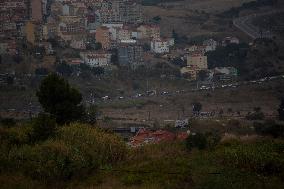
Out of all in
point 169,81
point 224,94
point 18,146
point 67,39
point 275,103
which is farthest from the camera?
point 67,39

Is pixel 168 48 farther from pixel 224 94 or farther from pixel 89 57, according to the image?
pixel 224 94

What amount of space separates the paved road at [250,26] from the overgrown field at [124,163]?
130ft

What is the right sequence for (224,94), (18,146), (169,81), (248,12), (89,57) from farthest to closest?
(248,12) < (89,57) < (169,81) < (224,94) < (18,146)

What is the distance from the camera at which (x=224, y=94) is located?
3066cm

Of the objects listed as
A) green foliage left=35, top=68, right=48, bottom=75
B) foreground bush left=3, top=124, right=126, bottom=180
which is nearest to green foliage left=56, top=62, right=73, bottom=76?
green foliage left=35, top=68, right=48, bottom=75

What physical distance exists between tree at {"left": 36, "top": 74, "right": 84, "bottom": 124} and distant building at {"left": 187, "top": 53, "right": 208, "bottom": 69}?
28.8 metres

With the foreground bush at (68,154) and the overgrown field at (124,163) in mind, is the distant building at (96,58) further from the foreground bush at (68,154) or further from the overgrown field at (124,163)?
the overgrown field at (124,163)

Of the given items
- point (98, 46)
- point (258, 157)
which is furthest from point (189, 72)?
point (258, 157)

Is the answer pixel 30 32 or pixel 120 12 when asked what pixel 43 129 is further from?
pixel 120 12

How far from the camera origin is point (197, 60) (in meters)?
38.7

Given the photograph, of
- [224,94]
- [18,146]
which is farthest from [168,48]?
[18,146]

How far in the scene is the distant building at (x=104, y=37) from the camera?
4259cm

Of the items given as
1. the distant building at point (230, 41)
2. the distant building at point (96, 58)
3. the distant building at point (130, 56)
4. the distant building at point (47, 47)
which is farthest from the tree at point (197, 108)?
the distant building at point (230, 41)

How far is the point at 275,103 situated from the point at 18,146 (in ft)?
75.6
